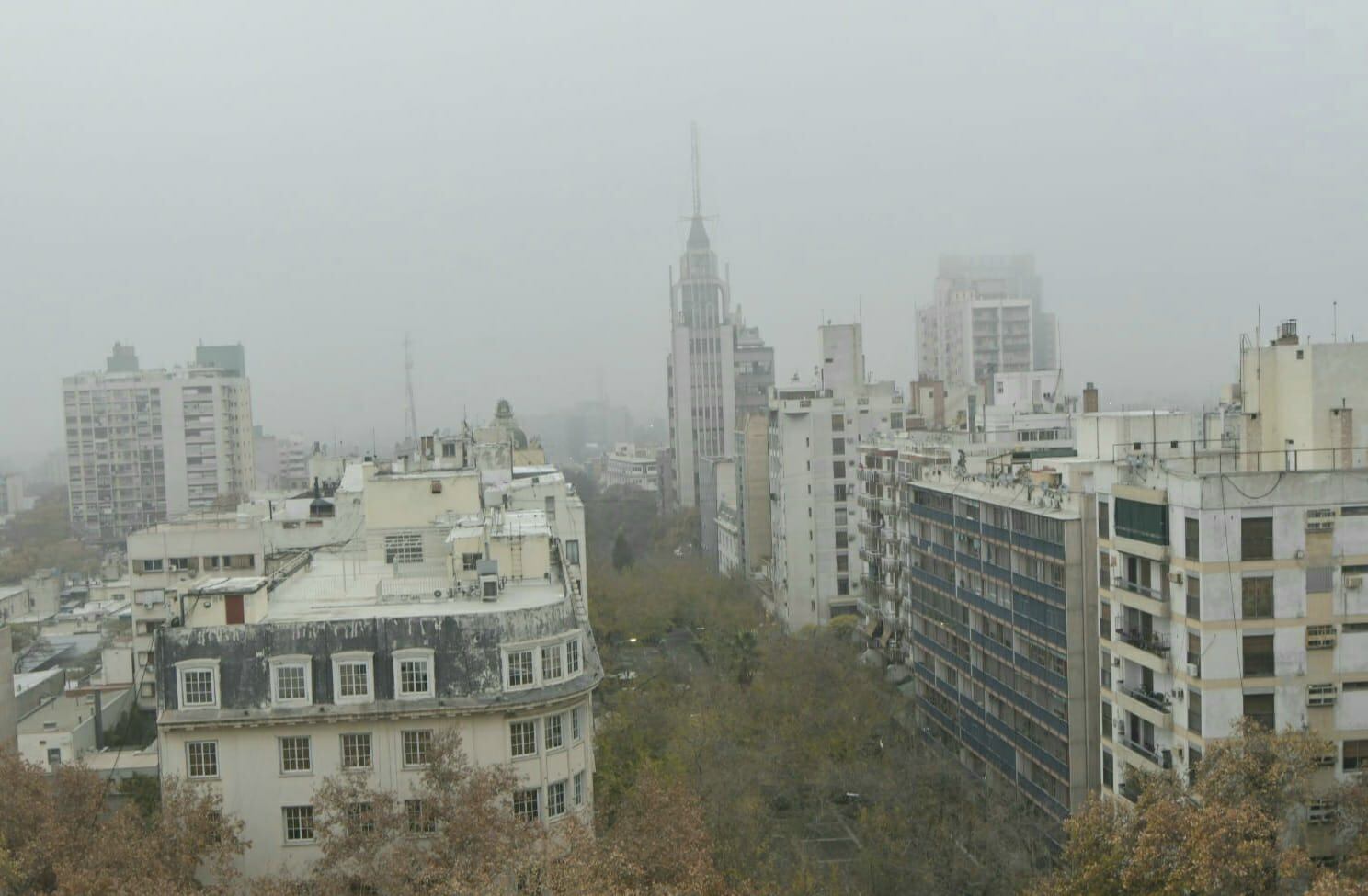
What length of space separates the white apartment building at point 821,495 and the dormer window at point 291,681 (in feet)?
151

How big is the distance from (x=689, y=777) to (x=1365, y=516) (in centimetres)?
1878

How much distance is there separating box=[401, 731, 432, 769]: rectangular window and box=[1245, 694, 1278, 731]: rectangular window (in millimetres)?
16544

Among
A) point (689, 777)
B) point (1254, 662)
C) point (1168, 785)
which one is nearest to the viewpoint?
point (1168, 785)

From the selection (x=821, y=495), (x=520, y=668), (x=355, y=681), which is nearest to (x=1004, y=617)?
(x=520, y=668)

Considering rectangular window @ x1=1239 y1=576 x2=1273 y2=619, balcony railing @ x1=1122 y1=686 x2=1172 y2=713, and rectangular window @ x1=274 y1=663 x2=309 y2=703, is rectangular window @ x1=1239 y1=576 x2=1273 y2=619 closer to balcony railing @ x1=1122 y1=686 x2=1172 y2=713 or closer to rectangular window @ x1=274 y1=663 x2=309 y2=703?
balcony railing @ x1=1122 y1=686 x2=1172 y2=713

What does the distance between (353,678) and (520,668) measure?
339 centimetres

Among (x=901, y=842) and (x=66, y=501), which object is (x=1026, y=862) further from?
(x=66, y=501)

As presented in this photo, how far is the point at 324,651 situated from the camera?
90.2 feet

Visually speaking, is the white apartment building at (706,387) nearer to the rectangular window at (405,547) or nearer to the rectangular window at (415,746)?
the rectangular window at (405,547)

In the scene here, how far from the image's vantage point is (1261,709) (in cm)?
2719

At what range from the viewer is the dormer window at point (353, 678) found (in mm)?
27312

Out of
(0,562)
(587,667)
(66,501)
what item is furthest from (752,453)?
(66,501)

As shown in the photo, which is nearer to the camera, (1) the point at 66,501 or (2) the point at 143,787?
(2) the point at 143,787

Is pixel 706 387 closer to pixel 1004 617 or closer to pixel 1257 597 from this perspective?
pixel 1004 617
